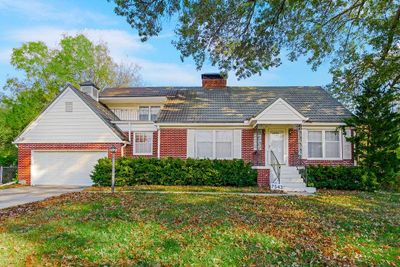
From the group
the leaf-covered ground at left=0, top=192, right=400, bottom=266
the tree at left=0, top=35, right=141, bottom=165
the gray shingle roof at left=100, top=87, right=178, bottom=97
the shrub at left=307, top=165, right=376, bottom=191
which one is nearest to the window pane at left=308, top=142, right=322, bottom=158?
the shrub at left=307, top=165, right=376, bottom=191

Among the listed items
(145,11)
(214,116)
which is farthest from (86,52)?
(145,11)

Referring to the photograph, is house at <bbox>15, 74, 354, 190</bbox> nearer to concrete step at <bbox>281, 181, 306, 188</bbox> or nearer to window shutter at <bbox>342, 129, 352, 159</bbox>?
window shutter at <bbox>342, 129, 352, 159</bbox>

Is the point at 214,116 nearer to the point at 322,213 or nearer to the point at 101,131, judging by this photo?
the point at 101,131

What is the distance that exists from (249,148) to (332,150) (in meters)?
A: 4.44

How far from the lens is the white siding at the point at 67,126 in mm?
17125

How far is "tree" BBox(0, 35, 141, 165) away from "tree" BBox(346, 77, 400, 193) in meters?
25.9

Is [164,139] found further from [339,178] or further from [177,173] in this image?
[339,178]

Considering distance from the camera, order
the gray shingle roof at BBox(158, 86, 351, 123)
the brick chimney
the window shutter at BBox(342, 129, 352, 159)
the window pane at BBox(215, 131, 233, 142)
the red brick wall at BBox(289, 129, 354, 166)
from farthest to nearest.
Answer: the brick chimney → the gray shingle roof at BBox(158, 86, 351, 123) → the window pane at BBox(215, 131, 233, 142) → the red brick wall at BBox(289, 129, 354, 166) → the window shutter at BBox(342, 129, 352, 159)

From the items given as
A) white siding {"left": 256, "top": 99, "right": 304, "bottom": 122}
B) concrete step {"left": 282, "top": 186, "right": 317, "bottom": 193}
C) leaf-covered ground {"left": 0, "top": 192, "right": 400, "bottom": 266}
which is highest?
white siding {"left": 256, "top": 99, "right": 304, "bottom": 122}

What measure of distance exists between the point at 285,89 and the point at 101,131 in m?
12.4

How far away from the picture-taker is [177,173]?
1542 centimetres

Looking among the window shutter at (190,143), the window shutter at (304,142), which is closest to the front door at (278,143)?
the window shutter at (304,142)

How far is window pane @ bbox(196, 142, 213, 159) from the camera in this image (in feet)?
57.3

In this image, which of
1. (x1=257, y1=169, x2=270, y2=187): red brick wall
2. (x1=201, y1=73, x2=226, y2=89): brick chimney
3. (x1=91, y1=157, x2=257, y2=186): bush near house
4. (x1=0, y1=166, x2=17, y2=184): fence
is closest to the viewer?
(x1=91, y1=157, x2=257, y2=186): bush near house
